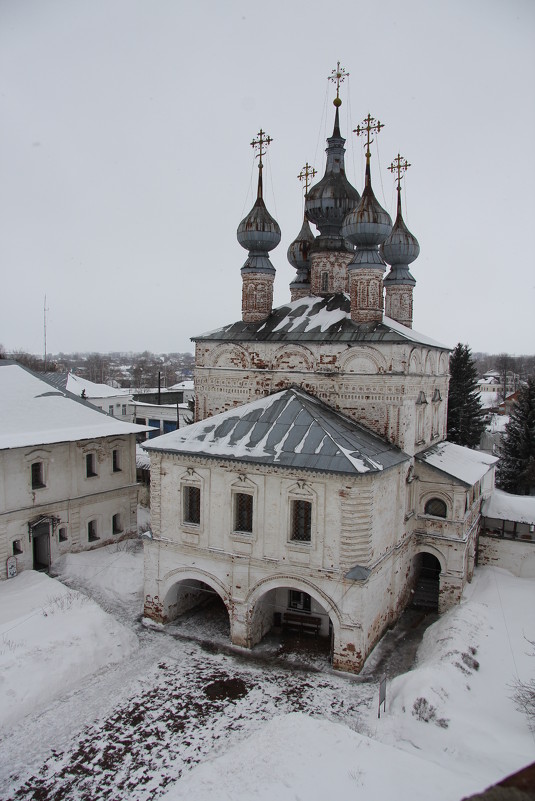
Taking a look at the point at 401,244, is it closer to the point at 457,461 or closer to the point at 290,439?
the point at 457,461

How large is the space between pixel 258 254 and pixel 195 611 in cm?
1124

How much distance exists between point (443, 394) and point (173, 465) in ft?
33.8

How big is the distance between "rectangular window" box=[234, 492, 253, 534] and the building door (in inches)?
321

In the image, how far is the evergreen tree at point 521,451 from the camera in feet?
98.5

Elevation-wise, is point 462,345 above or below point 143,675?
above

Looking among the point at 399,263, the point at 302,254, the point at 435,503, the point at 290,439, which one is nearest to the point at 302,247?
the point at 302,254

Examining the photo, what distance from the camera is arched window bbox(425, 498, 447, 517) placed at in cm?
1758

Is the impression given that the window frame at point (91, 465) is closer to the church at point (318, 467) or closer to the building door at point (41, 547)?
the building door at point (41, 547)

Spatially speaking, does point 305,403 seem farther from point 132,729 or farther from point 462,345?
point 462,345

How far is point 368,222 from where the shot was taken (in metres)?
17.0

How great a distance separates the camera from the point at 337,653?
45.5ft

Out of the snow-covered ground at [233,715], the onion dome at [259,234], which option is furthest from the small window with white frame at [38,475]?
the onion dome at [259,234]

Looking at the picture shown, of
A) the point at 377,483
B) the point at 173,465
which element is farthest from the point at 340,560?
the point at 173,465

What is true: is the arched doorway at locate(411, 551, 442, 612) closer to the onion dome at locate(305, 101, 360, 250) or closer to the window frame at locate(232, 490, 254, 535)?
the window frame at locate(232, 490, 254, 535)
